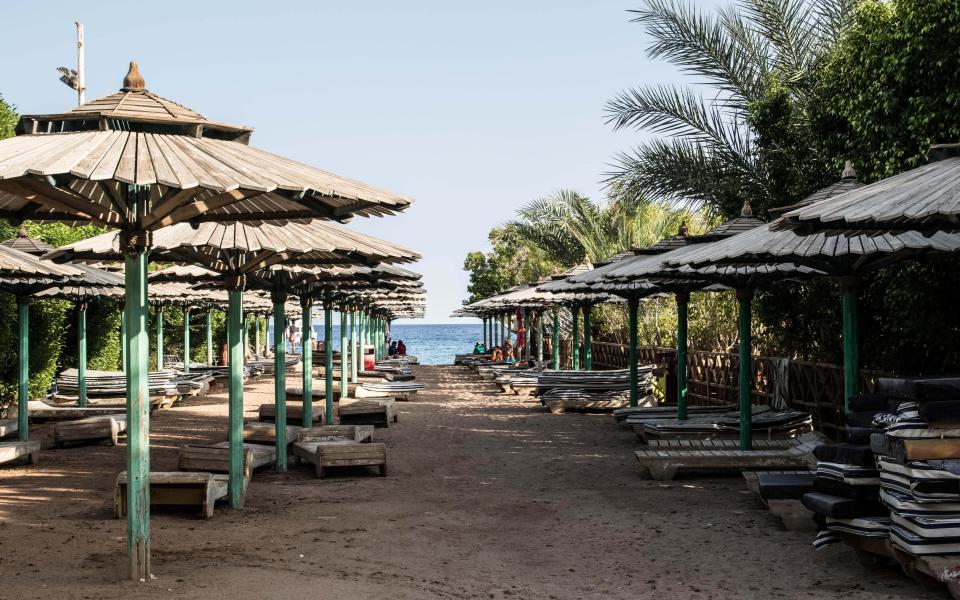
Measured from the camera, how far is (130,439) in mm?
6109

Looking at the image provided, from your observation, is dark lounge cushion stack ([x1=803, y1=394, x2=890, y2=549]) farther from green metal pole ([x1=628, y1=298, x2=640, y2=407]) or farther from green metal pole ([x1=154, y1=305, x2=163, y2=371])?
green metal pole ([x1=154, y1=305, x2=163, y2=371])

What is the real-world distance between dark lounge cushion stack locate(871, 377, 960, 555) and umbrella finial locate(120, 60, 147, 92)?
531 cm

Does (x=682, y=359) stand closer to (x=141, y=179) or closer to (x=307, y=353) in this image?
(x=307, y=353)

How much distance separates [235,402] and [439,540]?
2.56m

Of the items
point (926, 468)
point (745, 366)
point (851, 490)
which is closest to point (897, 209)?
point (926, 468)

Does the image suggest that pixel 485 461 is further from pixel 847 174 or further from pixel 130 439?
pixel 130 439

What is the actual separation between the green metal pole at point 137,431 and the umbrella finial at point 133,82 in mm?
1418

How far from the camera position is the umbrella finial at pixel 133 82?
273 inches

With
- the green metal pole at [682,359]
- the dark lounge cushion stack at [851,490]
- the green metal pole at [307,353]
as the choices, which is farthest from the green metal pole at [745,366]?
the green metal pole at [307,353]

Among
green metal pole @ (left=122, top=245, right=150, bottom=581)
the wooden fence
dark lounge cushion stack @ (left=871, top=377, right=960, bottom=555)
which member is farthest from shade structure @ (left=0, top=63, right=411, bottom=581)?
the wooden fence

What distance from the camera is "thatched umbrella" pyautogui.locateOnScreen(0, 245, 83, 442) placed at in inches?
414

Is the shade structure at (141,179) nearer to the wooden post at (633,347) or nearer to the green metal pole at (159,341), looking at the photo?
the wooden post at (633,347)

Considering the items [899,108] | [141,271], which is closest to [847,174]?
[899,108]

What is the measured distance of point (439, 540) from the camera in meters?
7.47
